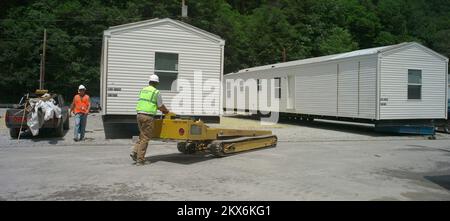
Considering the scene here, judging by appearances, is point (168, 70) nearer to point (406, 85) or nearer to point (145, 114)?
point (145, 114)

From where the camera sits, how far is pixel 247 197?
21.4 ft

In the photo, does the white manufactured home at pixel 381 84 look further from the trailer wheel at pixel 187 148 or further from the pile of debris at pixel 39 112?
the pile of debris at pixel 39 112

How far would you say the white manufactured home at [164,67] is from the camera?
44.0ft

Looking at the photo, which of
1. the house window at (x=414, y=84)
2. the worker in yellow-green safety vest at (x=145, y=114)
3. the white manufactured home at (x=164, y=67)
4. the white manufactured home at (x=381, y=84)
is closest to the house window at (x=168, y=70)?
the white manufactured home at (x=164, y=67)

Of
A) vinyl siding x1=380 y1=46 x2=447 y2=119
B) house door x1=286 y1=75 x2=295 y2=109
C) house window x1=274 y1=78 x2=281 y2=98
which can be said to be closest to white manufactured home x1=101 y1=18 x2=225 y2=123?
vinyl siding x1=380 y1=46 x2=447 y2=119

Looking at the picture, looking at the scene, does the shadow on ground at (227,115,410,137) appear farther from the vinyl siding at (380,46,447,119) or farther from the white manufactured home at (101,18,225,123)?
the white manufactured home at (101,18,225,123)

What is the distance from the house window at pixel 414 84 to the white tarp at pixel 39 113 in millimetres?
12401

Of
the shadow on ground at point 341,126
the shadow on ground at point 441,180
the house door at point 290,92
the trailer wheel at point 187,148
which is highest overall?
the house door at point 290,92

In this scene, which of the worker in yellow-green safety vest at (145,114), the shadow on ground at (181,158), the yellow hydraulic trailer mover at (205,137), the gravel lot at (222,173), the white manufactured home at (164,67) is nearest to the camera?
the gravel lot at (222,173)

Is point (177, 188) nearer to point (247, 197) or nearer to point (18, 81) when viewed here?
point (247, 197)

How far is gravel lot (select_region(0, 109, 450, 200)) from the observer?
267 inches

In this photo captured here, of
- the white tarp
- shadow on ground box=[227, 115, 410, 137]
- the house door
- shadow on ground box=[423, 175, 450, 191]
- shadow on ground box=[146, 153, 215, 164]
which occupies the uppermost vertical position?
the house door
